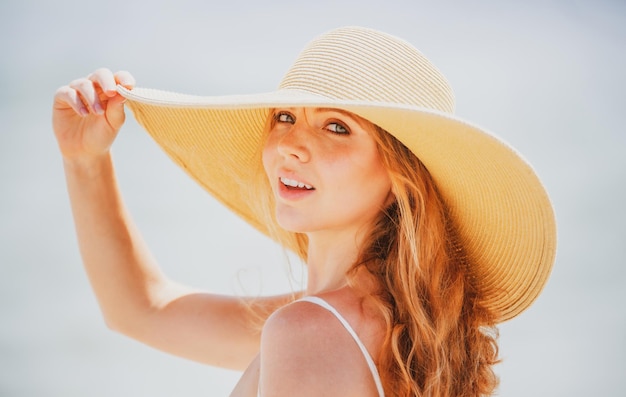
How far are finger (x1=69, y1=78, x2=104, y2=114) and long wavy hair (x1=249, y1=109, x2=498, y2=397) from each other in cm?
71

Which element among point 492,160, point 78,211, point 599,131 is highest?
point 492,160

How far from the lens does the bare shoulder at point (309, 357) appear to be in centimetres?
171

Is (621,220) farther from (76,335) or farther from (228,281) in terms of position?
(76,335)

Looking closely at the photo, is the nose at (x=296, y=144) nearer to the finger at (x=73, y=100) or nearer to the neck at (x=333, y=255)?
the neck at (x=333, y=255)

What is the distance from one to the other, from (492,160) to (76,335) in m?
3.46

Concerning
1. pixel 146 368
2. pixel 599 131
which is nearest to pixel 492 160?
pixel 146 368

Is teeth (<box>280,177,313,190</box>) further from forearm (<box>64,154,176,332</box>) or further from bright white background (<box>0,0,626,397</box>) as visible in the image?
bright white background (<box>0,0,626,397</box>)

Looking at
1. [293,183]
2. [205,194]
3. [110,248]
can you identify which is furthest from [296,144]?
[205,194]

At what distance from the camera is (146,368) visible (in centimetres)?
457

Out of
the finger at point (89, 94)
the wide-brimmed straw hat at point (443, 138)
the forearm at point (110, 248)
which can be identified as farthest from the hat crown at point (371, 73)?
the forearm at point (110, 248)

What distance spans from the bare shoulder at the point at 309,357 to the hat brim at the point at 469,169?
445 mm

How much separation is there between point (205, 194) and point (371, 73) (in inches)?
156

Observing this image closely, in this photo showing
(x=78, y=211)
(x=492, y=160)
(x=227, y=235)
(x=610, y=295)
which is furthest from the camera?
(x=227, y=235)

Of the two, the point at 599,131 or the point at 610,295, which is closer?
the point at 610,295
